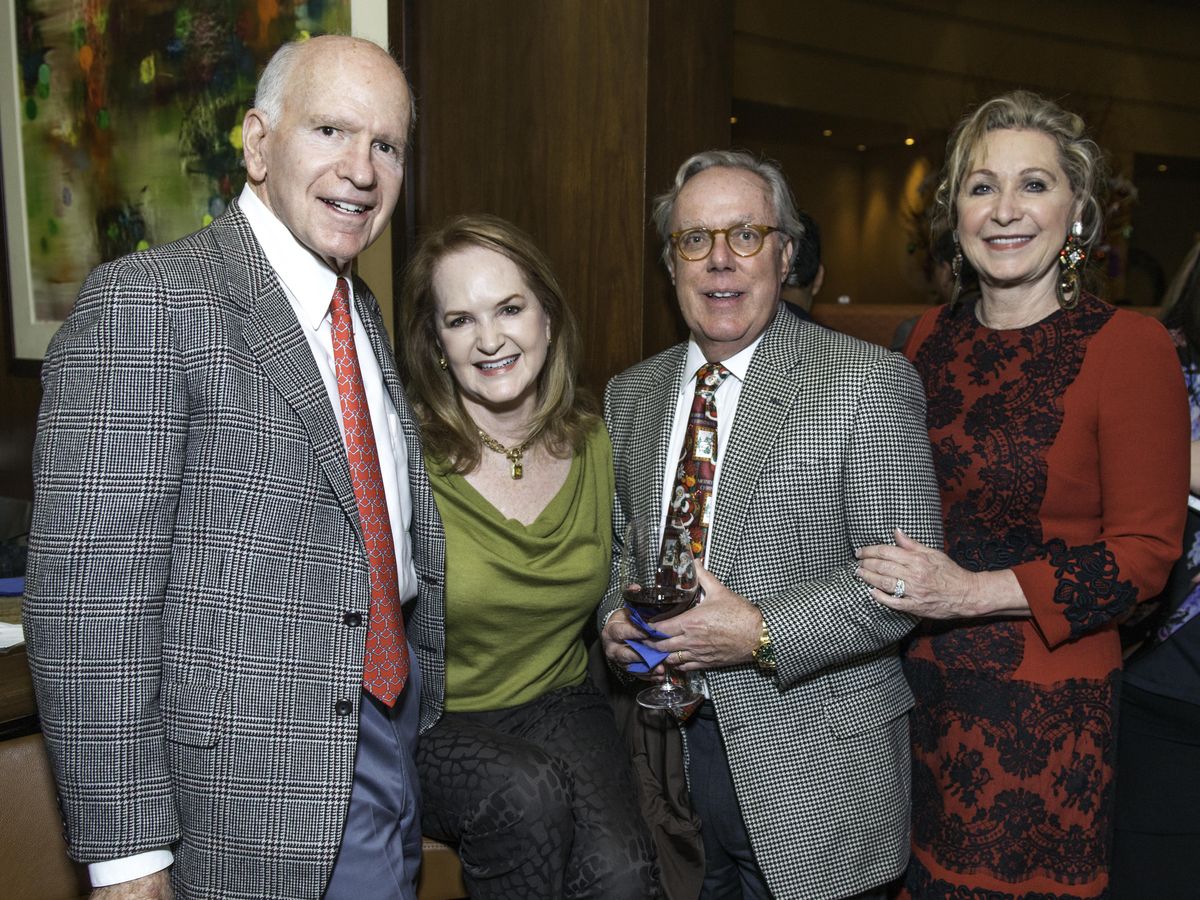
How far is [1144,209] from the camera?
945 centimetres

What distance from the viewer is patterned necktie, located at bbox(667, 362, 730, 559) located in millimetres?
2035

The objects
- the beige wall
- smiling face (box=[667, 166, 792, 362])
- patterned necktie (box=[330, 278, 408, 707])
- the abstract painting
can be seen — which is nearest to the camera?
patterned necktie (box=[330, 278, 408, 707])

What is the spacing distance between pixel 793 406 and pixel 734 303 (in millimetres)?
245

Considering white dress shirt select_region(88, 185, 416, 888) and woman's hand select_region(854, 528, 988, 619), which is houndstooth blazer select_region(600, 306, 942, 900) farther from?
white dress shirt select_region(88, 185, 416, 888)

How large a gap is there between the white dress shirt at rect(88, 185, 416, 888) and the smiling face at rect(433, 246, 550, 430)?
0.87 feet

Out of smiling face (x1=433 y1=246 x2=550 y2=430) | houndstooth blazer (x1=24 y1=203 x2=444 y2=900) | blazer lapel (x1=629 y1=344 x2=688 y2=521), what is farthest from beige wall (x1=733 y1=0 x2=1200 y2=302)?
houndstooth blazer (x1=24 y1=203 x2=444 y2=900)

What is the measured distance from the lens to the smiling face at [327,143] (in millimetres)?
1649

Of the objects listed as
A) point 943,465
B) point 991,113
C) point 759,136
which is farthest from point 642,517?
point 759,136

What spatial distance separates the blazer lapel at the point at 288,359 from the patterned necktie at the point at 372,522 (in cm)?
6

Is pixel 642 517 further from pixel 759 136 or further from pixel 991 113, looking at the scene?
pixel 759 136

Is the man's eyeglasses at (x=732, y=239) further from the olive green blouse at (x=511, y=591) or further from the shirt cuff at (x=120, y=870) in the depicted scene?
the shirt cuff at (x=120, y=870)

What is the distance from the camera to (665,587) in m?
1.84
